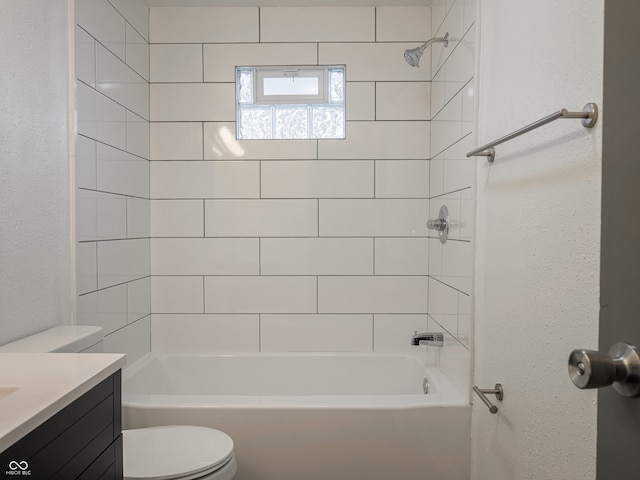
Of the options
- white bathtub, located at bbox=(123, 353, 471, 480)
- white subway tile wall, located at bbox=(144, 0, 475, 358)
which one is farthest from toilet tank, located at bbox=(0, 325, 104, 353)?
white subway tile wall, located at bbox=(144, 0, 475, 358)

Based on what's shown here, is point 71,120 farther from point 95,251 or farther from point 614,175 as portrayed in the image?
point 614,175

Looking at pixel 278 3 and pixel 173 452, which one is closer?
pixel 173 452

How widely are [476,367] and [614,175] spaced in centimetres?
131

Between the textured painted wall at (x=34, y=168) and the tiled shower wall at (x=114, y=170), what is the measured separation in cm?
9

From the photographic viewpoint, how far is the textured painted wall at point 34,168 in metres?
1.35

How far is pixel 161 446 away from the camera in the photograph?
1.55 meters

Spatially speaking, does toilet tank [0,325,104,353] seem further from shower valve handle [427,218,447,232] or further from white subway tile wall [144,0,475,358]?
shower valve handle [427,218,447,232]

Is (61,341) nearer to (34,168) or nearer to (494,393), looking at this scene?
(34,168)

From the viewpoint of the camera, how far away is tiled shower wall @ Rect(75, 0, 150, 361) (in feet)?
5.87

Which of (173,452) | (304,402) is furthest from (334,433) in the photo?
(173,452)

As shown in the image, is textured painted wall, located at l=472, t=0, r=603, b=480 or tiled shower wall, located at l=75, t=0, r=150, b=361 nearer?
textured painted wall, located at l=472, t=0, r=603, b=480

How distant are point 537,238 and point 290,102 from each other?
1.75 meters

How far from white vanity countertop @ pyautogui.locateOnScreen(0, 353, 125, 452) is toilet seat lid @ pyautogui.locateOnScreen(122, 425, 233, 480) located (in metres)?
0.47

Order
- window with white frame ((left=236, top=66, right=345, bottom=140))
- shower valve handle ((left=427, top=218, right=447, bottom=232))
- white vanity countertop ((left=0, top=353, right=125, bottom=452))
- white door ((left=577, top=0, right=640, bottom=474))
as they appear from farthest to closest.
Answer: window with white frame ((left=236, top=66, right=345, bottom=140)), shower valve handle ((left=427, top=218, right=447, bottom=232)), white vanity countertop ((left=0, top=353, right=125, bottom=452)), white door ((left=577, top=0, right=640, bottom=474))
